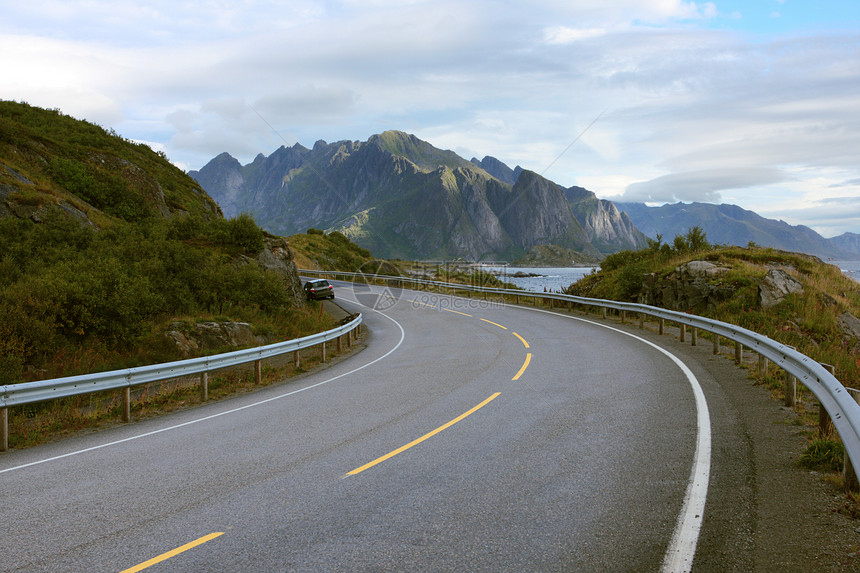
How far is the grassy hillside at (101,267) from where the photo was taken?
11.7m

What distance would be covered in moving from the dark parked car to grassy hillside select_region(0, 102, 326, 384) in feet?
18.6

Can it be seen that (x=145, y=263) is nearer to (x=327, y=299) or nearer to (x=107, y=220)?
(x=107, y=220)

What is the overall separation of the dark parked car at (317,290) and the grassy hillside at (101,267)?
568cm

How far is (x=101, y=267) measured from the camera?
13.6 metres

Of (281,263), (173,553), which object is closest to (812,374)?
(173,553)

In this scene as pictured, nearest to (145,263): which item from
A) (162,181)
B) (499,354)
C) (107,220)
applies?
(107,220)

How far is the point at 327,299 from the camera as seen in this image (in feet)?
105

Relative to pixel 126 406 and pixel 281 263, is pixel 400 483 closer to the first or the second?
pixel 126 406

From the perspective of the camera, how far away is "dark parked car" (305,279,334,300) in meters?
30.9

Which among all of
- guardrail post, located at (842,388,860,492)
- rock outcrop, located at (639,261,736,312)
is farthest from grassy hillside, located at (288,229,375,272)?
guardrail post, located at (842,388,860,492)

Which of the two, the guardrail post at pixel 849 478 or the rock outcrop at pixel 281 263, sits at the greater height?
the rock outcrop at pixel 281 263

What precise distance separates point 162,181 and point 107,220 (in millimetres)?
15406

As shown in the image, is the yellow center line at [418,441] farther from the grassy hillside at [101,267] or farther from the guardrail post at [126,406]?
the grassy hillside at [101,267]

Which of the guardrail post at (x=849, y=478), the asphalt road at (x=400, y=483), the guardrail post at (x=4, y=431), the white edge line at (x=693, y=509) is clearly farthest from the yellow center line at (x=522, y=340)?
the guardrail post at (x=4, y=431)
